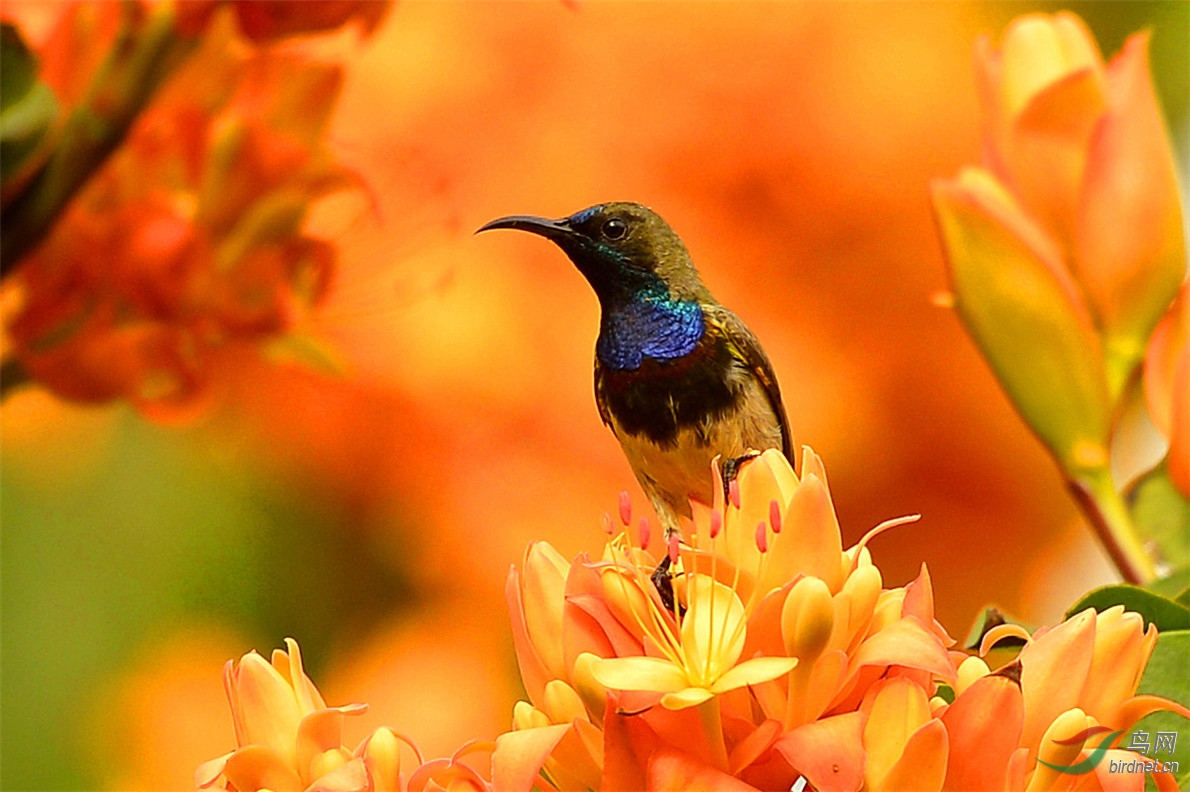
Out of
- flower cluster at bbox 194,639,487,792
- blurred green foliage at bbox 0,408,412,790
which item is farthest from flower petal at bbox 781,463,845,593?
blurred green foliage at bbox 0,408,412,790

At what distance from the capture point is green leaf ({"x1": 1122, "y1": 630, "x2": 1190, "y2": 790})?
0.59 metres

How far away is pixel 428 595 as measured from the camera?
1428 mm

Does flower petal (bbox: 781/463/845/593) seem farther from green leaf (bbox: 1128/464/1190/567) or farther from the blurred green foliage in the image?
the blurred green foliage

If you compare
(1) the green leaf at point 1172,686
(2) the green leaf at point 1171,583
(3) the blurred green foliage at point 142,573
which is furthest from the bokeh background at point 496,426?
(1) the green leaf at point 1172,686

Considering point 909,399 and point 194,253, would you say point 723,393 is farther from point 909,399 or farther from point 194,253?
point 909,399

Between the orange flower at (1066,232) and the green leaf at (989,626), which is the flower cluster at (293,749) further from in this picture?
the orange flower at (1066,232)

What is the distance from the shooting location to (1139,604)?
593mm

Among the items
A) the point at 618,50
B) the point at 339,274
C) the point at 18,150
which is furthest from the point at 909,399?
the point at 18,150

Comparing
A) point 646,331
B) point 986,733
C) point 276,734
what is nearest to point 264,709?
point 276,734

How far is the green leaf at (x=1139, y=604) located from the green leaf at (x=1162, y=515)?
0.19 m

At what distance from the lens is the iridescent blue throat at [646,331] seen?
811 millimetres

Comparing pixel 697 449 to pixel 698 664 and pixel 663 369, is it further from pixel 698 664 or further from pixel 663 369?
pixel 698 664

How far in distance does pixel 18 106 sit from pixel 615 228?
11.9 inches

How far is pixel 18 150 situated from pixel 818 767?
50 cm
